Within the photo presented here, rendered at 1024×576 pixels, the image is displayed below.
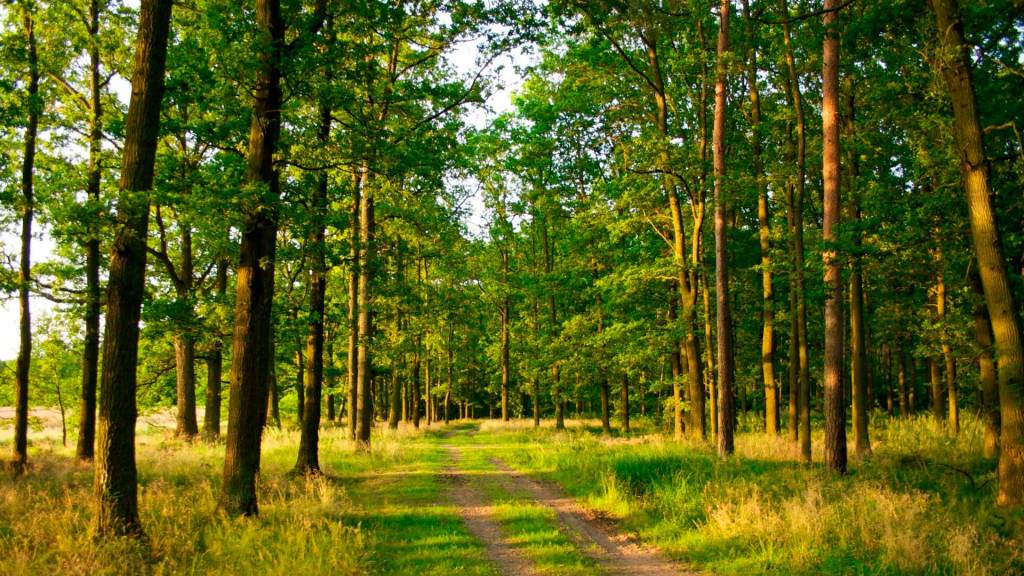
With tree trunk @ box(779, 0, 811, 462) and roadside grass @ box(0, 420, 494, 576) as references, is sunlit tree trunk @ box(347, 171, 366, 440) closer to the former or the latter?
roadside grass @ box(0, 420, 494, 576)

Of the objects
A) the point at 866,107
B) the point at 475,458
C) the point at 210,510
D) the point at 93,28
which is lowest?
the point at 475,458

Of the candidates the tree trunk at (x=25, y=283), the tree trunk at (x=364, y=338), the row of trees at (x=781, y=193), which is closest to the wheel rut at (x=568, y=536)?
the row of trees at (x=781, y=193)

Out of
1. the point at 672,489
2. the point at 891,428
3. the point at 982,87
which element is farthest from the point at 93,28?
the point at 891,428

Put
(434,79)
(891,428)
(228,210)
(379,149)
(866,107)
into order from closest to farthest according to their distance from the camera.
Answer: (228,210) < (379,149) < (866,107) < (434,79) < (891,428)

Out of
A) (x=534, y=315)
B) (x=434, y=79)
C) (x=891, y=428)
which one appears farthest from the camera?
(x=534, y=315)

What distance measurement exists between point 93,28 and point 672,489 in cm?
1687

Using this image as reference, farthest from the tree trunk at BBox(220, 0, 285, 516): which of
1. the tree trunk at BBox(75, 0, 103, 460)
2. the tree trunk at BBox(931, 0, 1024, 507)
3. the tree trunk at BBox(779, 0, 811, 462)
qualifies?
the tree trunk at BBox(779, 0, 811, 462)

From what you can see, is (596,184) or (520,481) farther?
(596,184)

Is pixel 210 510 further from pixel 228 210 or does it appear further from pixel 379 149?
pixel 379 149

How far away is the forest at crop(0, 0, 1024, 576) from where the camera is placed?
6.94 m

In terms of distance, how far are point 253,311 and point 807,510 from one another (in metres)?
8.35

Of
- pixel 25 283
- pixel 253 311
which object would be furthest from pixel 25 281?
pixel 253 311

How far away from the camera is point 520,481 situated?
532 inches

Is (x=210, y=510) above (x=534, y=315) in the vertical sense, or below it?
below
